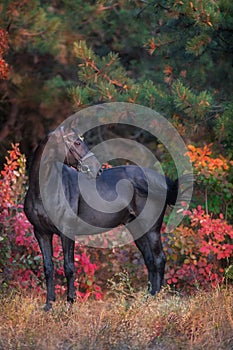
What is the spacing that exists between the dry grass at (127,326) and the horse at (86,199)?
65cm

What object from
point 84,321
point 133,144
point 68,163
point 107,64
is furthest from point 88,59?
point 133,144

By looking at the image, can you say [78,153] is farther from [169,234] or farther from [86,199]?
[169,234]

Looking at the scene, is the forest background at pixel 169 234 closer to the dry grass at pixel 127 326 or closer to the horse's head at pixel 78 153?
the dry grass at pixel 127 326

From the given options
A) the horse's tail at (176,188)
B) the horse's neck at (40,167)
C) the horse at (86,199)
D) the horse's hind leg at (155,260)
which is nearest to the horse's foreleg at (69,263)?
the horse at (86,199)

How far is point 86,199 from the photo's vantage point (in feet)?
21.3

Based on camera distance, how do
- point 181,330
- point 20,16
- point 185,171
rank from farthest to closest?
point 20,16 < point 185,171 < point 181,330

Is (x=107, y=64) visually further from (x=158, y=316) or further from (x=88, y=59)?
(x=158, y=316)

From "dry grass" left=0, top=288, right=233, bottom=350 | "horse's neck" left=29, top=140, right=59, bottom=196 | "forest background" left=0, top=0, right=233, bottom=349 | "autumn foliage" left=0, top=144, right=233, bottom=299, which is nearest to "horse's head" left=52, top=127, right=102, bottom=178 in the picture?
"horse's neck" left=29, top=140, right=59, bottom=196

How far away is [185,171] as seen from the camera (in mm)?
8281

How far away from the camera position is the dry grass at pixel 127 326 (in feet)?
16.2

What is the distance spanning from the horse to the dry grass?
65 cm

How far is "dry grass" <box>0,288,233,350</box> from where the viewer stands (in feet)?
16.2

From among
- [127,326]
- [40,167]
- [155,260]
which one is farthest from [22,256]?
[127,326]

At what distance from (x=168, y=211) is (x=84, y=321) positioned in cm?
363
